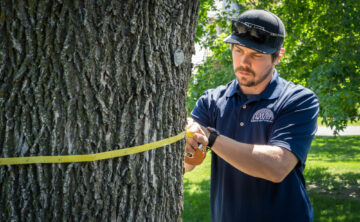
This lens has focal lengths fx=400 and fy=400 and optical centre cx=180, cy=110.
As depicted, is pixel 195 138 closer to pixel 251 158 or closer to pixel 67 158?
pixel 251 158

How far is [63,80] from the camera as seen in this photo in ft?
5.02

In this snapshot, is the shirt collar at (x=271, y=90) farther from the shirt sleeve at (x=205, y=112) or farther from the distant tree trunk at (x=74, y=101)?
the distant tree trunk at (x=74, y=101)

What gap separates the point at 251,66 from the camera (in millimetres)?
2660

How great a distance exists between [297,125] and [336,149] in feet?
38.0

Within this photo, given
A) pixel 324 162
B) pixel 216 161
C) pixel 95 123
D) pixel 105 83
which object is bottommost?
pixel 324 162

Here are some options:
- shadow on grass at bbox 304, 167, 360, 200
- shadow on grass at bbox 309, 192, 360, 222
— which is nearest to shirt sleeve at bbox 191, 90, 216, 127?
shadow on grass at bbox 309, 192, 360, 222

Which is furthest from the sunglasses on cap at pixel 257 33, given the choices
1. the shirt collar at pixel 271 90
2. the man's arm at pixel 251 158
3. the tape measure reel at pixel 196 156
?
the tape measure reel at pixel 196 156

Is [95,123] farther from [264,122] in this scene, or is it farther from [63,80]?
[264,122]

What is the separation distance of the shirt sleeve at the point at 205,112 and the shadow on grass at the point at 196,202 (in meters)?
3.08

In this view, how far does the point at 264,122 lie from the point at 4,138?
1.58 meters

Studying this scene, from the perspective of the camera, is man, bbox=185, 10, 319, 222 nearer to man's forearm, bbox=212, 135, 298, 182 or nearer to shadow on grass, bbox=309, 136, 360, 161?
man's forearm, bbox=212, 135, 298, 182

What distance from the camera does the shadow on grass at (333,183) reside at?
724cm

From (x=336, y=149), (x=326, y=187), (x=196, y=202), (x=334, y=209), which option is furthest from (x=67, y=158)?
(x=336, y=149)

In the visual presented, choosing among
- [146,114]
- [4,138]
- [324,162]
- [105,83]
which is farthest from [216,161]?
[324,162]
